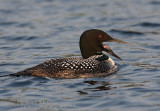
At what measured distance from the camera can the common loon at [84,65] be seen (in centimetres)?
811

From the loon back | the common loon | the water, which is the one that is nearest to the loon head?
the common loon

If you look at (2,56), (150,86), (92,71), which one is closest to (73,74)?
(92,71)

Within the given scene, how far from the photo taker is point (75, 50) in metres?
11.4

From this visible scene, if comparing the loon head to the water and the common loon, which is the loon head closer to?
the common loon

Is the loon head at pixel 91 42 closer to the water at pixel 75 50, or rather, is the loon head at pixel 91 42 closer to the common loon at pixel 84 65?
the common loon at pixel 84 65

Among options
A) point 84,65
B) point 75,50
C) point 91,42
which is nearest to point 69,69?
point 84,65

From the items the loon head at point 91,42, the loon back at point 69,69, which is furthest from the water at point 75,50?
the loon head at point 91,42

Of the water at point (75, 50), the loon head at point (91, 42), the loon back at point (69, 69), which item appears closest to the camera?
the water at point (75, 50)

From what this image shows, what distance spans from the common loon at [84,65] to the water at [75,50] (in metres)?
0.17

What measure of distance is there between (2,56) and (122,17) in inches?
250

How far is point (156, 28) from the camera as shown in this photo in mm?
14000

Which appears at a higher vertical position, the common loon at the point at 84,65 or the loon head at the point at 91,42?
the loon head at the point at 91,42

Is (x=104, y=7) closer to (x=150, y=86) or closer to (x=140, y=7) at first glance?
(x=140, y=7)

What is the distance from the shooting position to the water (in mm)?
6699
